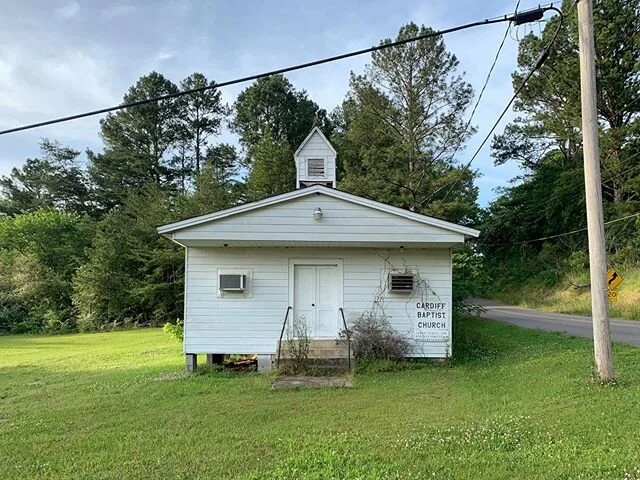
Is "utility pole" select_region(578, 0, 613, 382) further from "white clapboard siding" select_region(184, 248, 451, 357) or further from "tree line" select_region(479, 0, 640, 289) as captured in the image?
"tree line" select_region(479, 0, 640, 289)

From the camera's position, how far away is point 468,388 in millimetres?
7953

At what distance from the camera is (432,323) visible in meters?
10.9

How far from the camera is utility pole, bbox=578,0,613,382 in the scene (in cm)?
697

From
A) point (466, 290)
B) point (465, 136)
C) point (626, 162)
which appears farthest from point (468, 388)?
point (626, 162)

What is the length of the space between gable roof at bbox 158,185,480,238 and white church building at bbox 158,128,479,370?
0.07ft

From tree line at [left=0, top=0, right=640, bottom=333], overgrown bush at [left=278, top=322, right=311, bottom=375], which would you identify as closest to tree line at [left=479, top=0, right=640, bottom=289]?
tree line at [left=0, top=0, right=640, bottom=333]

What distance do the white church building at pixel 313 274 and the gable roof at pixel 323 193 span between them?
22mm

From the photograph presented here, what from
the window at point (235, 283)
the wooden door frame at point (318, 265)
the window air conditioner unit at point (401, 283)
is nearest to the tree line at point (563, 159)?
the window air conditioner unit at point (401, 283)

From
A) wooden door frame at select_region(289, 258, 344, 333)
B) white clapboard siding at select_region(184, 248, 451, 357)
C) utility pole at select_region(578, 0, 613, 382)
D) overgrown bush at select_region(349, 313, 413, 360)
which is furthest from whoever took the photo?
wooden door frame at select_region(289, 258, 344, 333)

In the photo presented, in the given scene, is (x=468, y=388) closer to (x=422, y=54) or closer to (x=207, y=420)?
(x=207, y=420)

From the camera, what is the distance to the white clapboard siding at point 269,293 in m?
10.8

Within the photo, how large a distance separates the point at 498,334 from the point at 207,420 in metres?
11.9

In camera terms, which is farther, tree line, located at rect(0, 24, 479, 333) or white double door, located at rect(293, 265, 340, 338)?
tree line, located at rect(0, 24, 479, 333)

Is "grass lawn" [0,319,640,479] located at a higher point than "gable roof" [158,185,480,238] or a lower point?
lower
